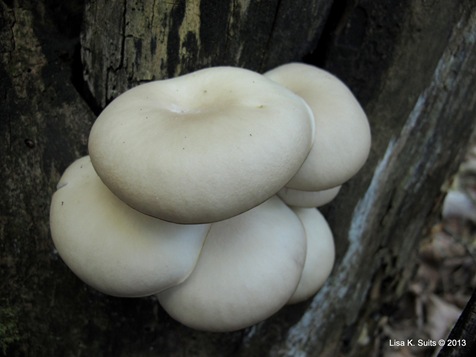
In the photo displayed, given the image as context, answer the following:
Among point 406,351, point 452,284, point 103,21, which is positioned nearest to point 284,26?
point 103,21

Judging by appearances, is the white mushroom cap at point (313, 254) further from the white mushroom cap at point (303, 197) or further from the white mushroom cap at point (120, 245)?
the white mushroom cap at point (120, 245)

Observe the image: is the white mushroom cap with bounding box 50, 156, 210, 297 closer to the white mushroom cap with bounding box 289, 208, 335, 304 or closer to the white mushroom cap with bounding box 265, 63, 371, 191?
the white mushroom cap with bounding box 265, 63, 371, 191

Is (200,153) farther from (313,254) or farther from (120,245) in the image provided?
(313,254)

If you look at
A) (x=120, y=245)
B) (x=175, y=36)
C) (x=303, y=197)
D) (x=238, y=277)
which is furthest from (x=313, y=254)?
(x=175, y=36)

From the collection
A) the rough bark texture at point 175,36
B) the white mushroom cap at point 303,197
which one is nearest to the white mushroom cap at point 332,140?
the white mushroom cap at point 303,197

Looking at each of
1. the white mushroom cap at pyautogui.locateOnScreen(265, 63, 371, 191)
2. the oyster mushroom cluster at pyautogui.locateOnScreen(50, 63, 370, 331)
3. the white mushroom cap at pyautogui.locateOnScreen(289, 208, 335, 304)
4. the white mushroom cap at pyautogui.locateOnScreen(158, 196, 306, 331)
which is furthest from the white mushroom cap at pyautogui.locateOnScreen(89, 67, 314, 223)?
the white mushroom cap at pyautogui.locateOnScreen(289, 208, 335, 304)

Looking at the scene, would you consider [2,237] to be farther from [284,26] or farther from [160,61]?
[284,26]
